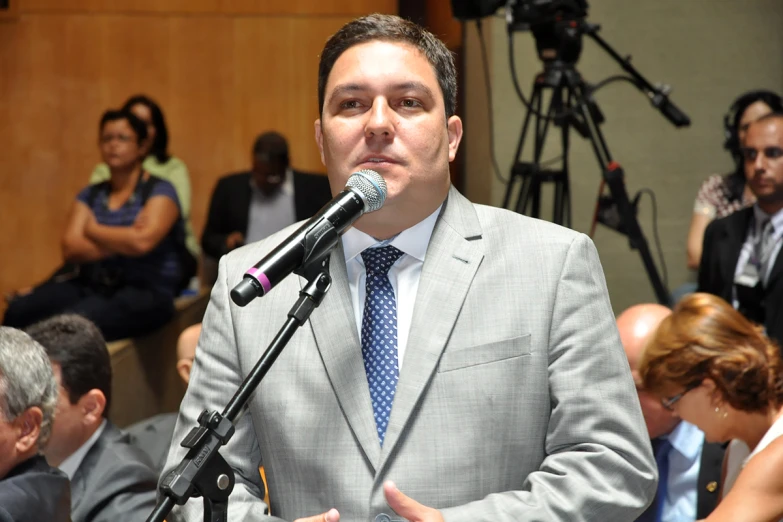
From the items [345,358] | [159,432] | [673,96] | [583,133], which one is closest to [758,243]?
[583,133]

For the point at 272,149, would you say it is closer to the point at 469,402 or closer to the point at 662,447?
the point at 662,447

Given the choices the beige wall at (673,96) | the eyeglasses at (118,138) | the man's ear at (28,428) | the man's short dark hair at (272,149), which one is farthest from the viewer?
the man's short dark hair at (272,149)

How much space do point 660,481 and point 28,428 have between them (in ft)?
4.78

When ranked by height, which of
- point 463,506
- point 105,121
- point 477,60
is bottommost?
point 463,506

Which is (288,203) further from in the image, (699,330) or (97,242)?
(699,330)

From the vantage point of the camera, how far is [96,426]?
2.45m

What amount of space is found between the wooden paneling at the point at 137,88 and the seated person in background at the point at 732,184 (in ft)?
7.81

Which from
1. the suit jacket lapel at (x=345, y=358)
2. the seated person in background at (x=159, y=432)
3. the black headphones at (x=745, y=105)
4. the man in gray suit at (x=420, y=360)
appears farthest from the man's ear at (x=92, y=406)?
the black headphones at (x=745, y=105)

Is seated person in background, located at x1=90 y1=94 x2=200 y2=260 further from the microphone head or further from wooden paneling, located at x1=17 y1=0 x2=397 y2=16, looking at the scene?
the microphone head

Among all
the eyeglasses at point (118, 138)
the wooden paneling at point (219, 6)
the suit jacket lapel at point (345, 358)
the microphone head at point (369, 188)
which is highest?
the wooden paneling at point (219, 6)

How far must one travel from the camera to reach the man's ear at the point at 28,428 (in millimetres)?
1910

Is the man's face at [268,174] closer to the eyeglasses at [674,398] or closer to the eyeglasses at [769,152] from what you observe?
the eyeglasses at [769,152]

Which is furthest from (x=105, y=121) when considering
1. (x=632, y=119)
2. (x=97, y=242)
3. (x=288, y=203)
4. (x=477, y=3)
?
(x=632, y=119)

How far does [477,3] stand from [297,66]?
2.47 m
